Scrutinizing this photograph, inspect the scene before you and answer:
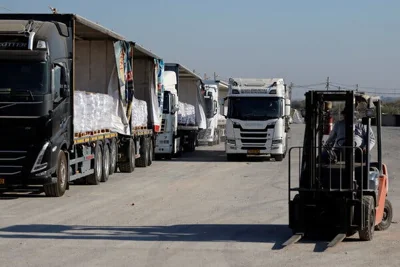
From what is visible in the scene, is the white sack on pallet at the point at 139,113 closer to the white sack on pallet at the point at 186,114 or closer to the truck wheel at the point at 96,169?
the truck wheel at the point at 96,169

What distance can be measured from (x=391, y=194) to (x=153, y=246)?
9466 millimetres

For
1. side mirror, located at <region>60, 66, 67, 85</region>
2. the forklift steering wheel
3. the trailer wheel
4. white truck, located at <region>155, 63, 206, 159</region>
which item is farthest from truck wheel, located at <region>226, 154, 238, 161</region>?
the trailer wheel

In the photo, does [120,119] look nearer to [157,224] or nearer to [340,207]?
[157,224]

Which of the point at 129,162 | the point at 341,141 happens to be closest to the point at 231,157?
the point at 129,162

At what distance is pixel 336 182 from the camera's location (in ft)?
39.9

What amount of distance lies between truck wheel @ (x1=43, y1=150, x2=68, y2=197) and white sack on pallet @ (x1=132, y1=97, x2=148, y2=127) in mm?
7423

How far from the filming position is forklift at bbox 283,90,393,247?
1186cm

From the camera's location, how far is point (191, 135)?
40156 millimetres

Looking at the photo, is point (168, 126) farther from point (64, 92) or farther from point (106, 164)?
point (64, 92)

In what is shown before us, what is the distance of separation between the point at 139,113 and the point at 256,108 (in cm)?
673

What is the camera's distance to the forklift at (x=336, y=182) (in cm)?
1186

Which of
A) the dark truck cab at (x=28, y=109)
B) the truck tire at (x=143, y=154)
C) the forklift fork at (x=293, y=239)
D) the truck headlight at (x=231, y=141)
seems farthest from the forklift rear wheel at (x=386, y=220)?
the truck headlight at (x=231, y=141)

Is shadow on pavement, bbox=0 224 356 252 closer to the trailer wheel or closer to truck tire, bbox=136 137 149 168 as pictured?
the trailer wheel

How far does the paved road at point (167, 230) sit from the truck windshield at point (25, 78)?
7.88 ft
